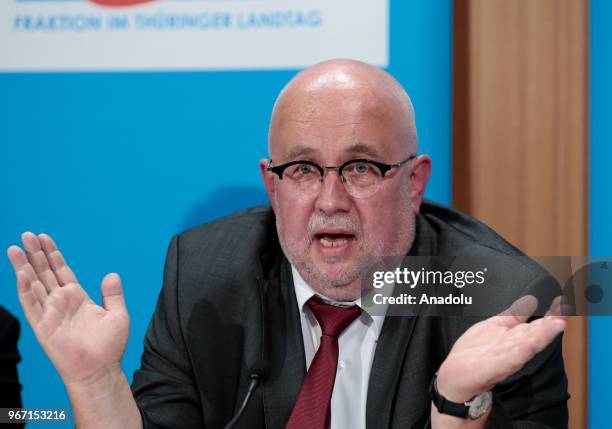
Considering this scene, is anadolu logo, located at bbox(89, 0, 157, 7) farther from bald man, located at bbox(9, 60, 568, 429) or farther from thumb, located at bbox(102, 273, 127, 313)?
thumb, located at bbox(102, 273, 127, 313)

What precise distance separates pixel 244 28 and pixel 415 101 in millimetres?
506

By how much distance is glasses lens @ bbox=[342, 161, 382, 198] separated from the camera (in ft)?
4.86

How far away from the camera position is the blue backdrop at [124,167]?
6.72ft

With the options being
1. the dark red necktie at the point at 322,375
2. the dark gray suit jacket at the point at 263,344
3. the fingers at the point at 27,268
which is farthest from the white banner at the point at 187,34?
the fingers at the point at 27,268

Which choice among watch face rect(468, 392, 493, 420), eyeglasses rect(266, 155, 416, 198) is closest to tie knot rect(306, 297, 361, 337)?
eyeglasses rect(266, 155, 416, 198)

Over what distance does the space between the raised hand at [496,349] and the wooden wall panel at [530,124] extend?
2.40 feet

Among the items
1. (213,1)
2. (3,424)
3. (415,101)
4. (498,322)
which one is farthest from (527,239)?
(3,424)

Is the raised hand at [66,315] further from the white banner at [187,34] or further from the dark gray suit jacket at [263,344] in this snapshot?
the white banner at [187,34]

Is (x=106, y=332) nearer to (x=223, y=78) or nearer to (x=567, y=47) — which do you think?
(x=223, y=78)

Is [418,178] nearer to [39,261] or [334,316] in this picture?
[334,316]

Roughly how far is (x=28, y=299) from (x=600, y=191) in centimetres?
141

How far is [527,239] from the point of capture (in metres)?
1.90

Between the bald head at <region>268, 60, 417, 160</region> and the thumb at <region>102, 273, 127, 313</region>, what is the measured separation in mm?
429

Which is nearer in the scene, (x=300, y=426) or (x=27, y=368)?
(x=300, y=426)
